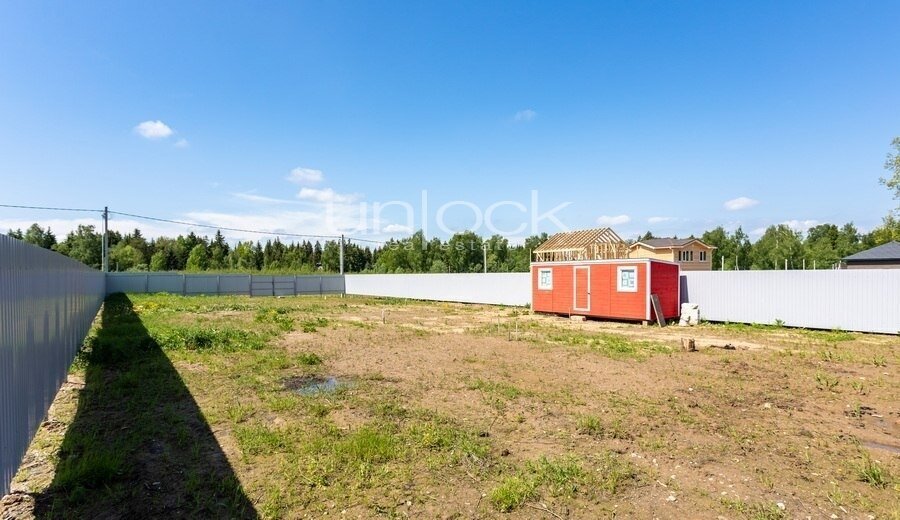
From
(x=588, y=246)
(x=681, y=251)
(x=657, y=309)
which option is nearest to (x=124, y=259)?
(x=588, y=246)

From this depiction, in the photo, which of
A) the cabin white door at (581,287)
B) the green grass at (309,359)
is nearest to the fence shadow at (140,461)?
the green grass at (309,359)

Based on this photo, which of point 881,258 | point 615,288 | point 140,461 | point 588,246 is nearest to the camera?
point 140,461

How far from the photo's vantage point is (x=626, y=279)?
17.0 m

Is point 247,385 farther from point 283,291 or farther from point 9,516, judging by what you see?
point 283,291

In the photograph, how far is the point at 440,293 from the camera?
31875 millimetres

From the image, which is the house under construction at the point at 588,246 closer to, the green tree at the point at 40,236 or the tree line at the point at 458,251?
the tree line at the point at 458,251

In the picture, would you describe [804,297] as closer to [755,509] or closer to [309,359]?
[755,509]

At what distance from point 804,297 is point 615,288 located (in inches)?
235

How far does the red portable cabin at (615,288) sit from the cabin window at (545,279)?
0.08 metres

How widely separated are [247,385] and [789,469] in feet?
24.6

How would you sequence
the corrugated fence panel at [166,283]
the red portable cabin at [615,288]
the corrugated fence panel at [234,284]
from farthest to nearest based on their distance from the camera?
the corrugated fence panel at [234,284] < the corrugated fence panel at [166,283] < the red portable cabin at [615,288]

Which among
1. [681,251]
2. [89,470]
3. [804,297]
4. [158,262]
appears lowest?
[89,470]

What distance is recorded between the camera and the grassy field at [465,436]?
12.3 ft

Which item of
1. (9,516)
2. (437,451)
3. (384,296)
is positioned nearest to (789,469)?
(437,451)
